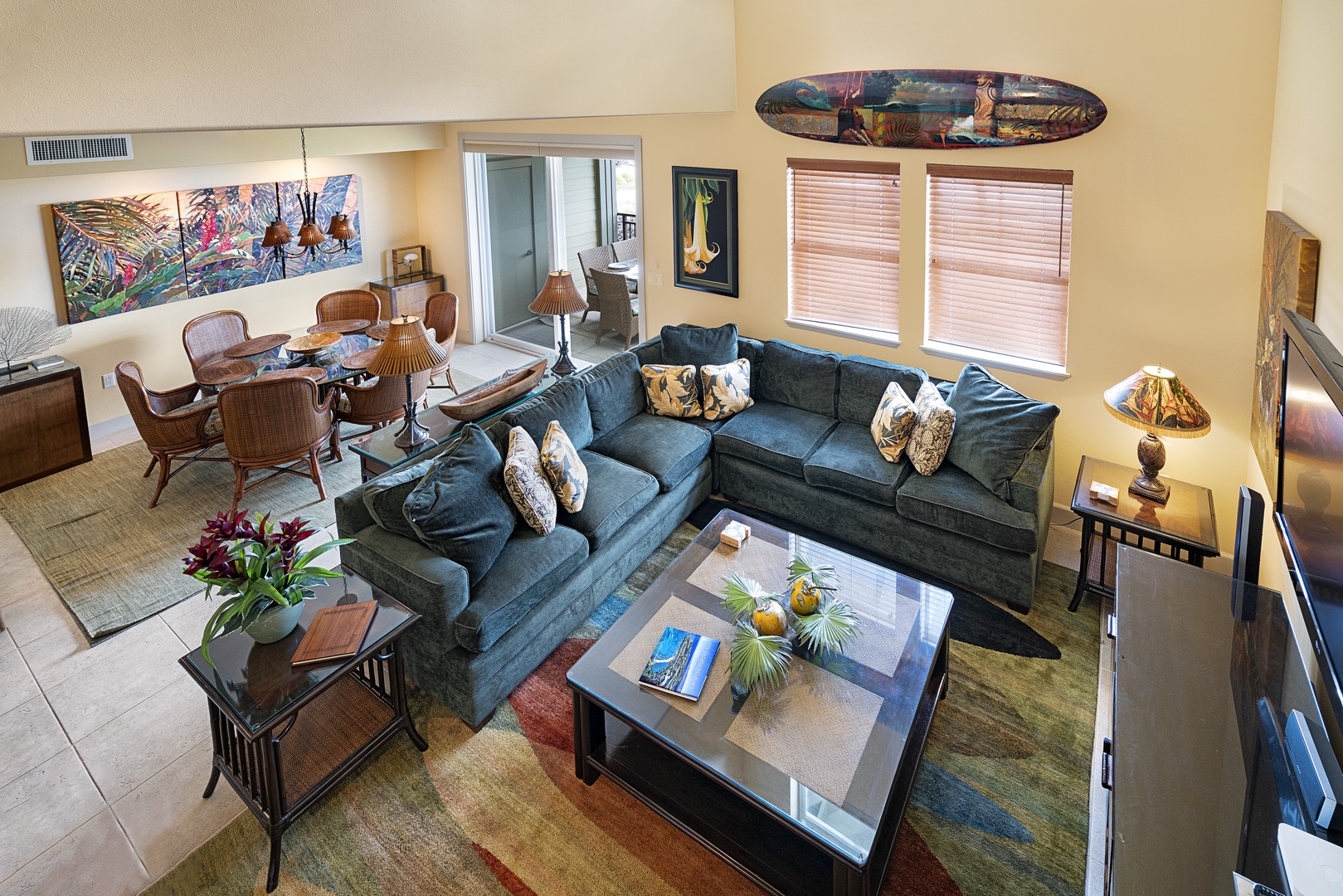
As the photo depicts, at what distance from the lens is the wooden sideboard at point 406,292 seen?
764 centimetres

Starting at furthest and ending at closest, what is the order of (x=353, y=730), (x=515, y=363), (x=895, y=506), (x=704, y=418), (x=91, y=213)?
(x=515, y=363), (x=91, y=213), (x=704, y=418), (x=895, y=506), (x=353, y=730)

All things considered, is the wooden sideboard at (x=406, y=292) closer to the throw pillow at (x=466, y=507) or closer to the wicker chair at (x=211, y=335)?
the wicker chair at (x=211, y=335)

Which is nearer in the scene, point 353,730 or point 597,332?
point 353,730

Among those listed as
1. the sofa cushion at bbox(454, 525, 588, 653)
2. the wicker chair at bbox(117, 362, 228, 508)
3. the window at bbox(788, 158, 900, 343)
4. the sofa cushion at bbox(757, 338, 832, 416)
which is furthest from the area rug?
the window at bbox(788, 158, 900, 343)

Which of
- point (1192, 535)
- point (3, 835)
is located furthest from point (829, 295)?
point (3, 835)

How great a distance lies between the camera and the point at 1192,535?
3467 millimetres

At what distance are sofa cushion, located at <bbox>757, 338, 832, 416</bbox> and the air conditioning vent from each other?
463 cm

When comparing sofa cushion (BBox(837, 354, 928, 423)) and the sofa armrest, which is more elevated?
sofa cushion (BBox(837, 354, 928, 423))

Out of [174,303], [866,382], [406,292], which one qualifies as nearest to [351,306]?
[406,292]

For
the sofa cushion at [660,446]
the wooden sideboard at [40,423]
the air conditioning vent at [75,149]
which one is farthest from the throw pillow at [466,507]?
the air conditioning vent at [75,149]

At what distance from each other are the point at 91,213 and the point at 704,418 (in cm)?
478

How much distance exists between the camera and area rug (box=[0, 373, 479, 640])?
4125 millimetres

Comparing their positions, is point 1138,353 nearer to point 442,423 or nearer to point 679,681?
point 679,681

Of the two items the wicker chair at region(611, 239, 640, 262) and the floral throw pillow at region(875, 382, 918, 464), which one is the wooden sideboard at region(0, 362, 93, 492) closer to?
the wicker chair at region(611, 239, 640, 262)
